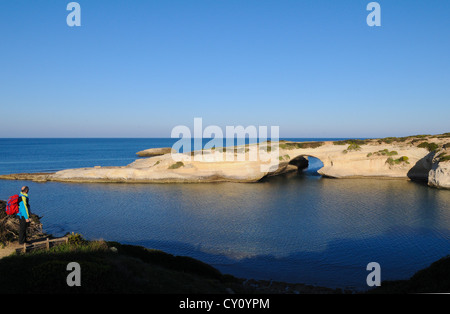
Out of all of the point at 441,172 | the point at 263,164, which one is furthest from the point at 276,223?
the point at 441,172

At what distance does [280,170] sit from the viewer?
177 ft

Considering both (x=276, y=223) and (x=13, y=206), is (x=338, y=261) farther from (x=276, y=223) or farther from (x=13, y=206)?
(x=13, y=206)

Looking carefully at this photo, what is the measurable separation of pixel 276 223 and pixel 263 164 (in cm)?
2404

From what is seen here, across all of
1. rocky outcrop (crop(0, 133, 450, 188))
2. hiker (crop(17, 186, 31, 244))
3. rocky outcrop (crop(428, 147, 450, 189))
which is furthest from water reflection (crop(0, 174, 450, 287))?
hiker (crop(17, 186, 31, 244))

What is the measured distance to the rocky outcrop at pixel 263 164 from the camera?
46.5 m

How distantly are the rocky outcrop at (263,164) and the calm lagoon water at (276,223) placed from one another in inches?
165

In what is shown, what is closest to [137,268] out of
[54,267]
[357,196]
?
[54,267]

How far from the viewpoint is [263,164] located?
48406 millimetres

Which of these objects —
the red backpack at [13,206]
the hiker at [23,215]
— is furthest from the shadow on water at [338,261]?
the red backpack at [13,206]

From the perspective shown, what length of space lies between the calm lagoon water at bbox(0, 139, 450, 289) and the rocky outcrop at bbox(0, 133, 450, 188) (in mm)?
4199

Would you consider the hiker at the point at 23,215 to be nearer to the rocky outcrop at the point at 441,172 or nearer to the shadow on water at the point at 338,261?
the shadow on water at the point at 338,261

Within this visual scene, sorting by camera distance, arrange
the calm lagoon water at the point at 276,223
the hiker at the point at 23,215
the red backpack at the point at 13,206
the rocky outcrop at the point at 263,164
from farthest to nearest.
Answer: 1. the rocky outcrop at the point at 263,164
2. the calm lagoon water at the point at 276,223
3. the red backpack at the point at 13,206
4. the hiker at the point at 23,215

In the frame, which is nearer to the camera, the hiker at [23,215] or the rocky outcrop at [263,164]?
the hiker at [23,215]

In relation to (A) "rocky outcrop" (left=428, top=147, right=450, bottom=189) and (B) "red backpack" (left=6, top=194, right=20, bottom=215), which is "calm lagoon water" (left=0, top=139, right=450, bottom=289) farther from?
(B) "red backpack" (left=6, top=194, right=20, bottom=215)
